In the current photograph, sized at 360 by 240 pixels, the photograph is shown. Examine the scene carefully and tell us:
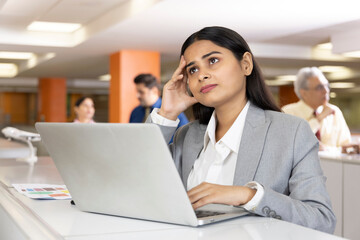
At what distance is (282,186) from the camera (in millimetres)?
1631

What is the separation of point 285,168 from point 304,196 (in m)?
0.12

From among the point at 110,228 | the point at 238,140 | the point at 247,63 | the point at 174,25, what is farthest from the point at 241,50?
the point at 174,25

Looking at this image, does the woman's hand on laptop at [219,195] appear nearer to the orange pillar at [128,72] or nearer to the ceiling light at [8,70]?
the orange pillar at [128,72]

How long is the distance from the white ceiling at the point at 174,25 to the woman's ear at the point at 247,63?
4786 mm

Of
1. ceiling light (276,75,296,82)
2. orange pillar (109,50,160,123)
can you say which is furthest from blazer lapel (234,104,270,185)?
ceiling light (276,75,296,82)

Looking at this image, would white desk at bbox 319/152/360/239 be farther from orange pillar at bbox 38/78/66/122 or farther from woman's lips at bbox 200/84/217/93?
orange pillar at bbox 38/78/66/122

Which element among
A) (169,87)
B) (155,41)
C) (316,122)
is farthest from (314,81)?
(155,41)

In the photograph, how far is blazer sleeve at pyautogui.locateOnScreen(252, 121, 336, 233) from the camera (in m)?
1.43

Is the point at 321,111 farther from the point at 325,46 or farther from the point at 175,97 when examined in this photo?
the point at 325,46

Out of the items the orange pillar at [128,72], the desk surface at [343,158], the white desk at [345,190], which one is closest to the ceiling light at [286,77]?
the orange pillar at [128,72]

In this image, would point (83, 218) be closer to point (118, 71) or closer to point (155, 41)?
point (155, 41)

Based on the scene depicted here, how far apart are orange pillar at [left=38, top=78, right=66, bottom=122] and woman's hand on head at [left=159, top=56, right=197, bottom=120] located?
1674 centimetres

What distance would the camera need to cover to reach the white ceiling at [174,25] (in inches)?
272

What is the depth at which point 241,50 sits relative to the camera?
71.8 inches
